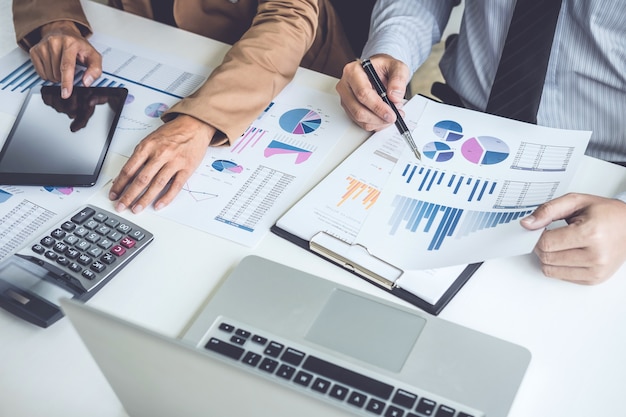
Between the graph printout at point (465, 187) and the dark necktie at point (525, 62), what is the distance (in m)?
0.09

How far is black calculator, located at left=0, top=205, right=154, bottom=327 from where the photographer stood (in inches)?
30.9

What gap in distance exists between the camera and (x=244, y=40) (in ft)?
3.88

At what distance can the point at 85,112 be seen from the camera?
1102 mm

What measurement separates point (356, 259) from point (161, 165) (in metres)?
0.35

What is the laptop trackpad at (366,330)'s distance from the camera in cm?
71

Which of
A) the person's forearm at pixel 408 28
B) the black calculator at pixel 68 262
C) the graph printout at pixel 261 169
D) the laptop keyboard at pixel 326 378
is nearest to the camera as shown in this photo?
the laptop keyboard at pixel 326 378

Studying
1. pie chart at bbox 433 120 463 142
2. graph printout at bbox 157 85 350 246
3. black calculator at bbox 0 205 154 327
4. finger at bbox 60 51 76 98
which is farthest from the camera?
finger at bbox 60 51 76 98

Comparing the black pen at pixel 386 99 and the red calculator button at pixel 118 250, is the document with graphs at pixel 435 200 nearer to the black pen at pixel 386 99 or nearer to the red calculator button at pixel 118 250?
the black pen at pixel 386 99

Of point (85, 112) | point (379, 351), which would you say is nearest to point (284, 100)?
point (85, 112)

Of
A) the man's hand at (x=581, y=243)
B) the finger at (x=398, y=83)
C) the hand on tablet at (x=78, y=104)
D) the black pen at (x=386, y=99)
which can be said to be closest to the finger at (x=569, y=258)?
the man's hand at (x=581, y=243)

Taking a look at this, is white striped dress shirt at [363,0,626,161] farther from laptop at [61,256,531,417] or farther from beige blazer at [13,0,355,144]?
laptop at [61,256,531,417]

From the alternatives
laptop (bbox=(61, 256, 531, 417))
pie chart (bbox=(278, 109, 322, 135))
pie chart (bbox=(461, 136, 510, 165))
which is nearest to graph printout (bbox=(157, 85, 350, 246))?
pie chart (bbox=(278, 109, 322, 135))

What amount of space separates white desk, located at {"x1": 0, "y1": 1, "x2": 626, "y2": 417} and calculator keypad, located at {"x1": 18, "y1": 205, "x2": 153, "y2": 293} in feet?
0.07

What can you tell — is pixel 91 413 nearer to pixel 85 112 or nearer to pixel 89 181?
pixel 89 181
